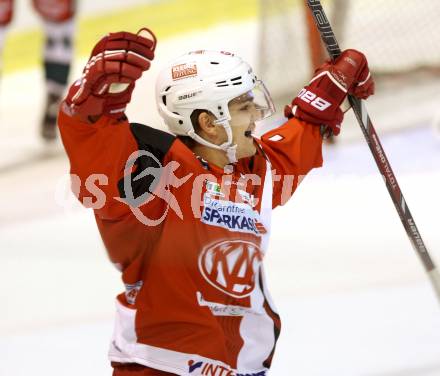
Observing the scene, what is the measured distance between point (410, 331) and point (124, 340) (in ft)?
3.51

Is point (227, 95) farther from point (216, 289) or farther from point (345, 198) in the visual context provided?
point (345, 198)

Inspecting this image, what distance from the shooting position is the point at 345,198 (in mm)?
3623

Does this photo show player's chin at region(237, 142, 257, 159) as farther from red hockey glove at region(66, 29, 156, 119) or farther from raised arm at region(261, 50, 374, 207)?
red hockey glove at region(66, 29, 156, 119)

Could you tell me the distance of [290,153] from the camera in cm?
215

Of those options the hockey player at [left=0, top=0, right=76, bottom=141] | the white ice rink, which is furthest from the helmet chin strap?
the hockey player at [left=0, top=0, right=76, bottom=141]

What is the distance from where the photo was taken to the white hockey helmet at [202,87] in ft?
6.48

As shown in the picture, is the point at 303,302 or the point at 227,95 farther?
the point at 303,302

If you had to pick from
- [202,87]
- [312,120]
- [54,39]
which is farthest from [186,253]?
[54,39]

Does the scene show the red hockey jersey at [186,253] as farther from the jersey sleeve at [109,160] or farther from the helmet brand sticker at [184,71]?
the helmet brand sticker at [184,71]

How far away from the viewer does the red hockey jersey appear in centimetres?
189

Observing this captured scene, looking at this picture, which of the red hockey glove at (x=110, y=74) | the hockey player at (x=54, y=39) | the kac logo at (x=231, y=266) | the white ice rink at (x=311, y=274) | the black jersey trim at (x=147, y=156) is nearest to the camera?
the red hockey glove at (x=110, y=74)

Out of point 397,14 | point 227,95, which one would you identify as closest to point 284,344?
point 227,95

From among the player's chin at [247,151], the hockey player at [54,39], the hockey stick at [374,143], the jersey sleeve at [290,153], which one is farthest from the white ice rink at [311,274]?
the player's chin at [247,151]

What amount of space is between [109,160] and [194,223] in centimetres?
23
